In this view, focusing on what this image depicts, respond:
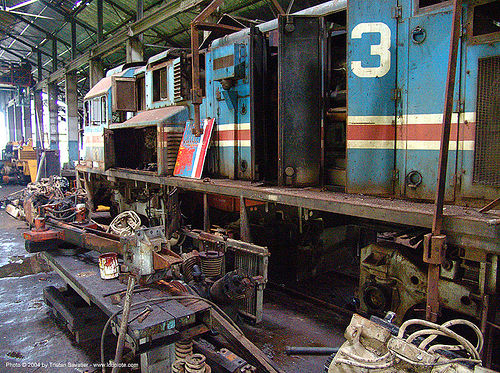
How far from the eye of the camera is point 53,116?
66.0 feet

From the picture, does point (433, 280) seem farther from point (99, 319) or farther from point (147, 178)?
point (147, 178)

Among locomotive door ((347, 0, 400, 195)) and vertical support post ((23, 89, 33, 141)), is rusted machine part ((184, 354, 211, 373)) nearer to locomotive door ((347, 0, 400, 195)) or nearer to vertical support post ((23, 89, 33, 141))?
locomotive door ((347, 0, 400, 195))

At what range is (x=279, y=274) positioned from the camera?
17.4 ft

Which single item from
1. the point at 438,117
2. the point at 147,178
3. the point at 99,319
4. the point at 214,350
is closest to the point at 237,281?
the point at 214,350

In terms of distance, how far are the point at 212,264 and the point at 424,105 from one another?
2.71 m

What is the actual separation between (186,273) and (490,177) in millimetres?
3115

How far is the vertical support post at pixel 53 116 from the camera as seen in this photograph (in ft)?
65.0

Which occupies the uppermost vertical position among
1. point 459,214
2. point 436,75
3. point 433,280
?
point 436,75

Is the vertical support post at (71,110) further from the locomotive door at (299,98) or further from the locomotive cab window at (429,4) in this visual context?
the locomotive cab window at (429,4)

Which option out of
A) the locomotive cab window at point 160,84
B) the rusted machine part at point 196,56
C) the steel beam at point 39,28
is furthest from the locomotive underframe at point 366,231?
the steel beam at point 39,28

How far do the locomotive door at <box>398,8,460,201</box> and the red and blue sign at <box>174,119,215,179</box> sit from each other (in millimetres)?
2758

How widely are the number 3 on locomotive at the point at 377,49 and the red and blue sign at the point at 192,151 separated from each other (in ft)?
8.00

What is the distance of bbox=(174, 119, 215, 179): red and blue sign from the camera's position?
5.30 meters

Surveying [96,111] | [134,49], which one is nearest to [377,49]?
[96,111]
